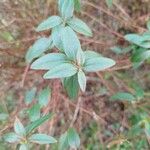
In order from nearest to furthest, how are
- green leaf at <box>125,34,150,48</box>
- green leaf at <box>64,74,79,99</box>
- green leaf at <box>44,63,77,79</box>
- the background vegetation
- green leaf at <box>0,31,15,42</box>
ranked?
green leaf at <box>44,63,77,79</box> < green leaf at <box>64,74,79,99</box> < green leaf at <box>125,34,150,48</box> < the background vegetation < green leaf at <box>0,31,15,42</box>

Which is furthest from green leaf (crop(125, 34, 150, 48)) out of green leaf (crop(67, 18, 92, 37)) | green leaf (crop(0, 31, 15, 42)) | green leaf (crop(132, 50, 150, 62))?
green leaf (crop(0, 31, 15, 42))

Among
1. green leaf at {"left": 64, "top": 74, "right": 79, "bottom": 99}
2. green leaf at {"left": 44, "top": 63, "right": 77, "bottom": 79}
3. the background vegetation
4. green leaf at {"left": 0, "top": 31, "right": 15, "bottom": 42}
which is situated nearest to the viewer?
green leaf at {"left": 44, "top": 63, "right": 77, "bottom": 79}

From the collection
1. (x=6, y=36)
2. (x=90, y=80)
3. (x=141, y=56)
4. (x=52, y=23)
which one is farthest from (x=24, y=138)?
(x=90, y=80)

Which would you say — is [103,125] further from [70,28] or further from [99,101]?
[70,28]

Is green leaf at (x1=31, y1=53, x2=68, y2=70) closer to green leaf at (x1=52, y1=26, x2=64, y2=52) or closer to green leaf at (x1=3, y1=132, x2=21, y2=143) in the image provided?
green leaf at (x1=52, y1=26, x2=64, y2=52)

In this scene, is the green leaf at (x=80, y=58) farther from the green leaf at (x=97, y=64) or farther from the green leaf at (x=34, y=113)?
the green leaf at (x=34, y=113)

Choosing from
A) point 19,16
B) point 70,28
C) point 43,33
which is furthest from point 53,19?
point 19,16
